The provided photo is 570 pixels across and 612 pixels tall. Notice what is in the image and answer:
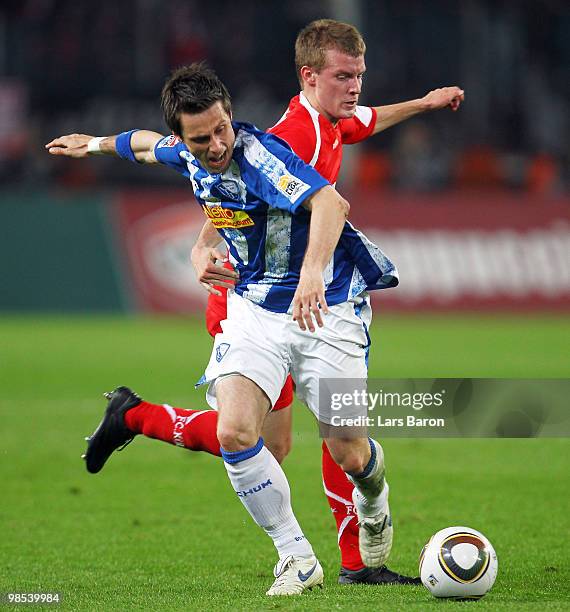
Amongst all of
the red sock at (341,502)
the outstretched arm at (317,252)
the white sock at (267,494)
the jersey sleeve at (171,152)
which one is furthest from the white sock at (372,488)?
the jersey sleeve at (171,152)

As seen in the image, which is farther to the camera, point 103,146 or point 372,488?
point 103,146

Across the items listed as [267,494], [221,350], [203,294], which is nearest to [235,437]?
[267,494]

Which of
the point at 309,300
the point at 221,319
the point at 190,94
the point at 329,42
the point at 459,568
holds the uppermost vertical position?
the point at 329,42

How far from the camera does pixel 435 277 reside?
17609 millimetres

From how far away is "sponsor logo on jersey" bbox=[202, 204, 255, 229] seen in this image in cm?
517

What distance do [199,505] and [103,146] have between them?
234cm

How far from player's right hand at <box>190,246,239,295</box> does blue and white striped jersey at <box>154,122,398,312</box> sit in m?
0.05

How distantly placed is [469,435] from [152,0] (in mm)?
14428

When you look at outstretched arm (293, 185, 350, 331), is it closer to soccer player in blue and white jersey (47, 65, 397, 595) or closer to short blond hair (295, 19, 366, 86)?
soccer player in blue and white jersey (47, 65, 397, 595)

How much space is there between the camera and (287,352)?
204 inches

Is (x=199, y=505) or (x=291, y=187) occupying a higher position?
(x=291, y=187)

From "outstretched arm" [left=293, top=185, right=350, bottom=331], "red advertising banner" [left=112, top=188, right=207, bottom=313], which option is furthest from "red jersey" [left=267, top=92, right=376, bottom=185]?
"red advertising banner" [left=112, top=188, right=207, bottom=313]

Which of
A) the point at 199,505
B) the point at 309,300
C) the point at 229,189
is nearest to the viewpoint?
the point at 309,300

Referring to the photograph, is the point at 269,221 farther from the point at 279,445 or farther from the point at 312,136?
the point at 279,445
